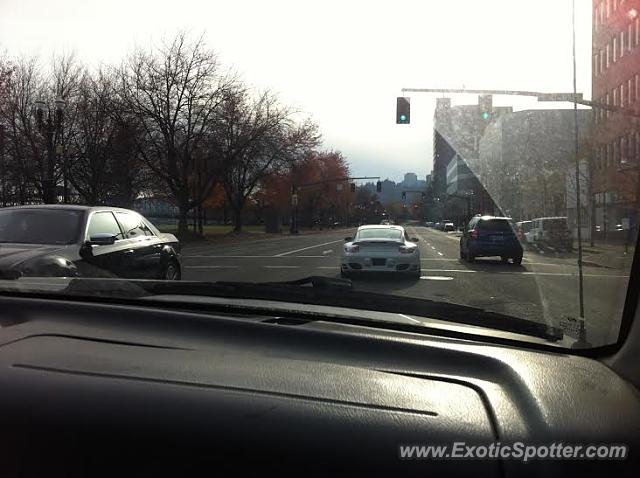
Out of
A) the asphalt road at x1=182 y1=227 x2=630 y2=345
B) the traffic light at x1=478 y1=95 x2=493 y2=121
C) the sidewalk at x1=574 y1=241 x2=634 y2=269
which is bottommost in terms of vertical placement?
the asphalt road at x1=182 y1=227 x2=630 y2=345

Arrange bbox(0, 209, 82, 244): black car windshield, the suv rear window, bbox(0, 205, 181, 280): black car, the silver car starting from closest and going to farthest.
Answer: bbox(0, 205, 181, 280): black car → bbox(0, 209, 82, 244): black car windshield → the silver car → the suv rear window

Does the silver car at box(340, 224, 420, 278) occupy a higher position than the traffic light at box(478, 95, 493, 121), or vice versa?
the traffic light at box(478, 95, 493, 121)

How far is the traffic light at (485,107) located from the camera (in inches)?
500

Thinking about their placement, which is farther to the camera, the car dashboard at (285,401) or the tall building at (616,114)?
the tall building at (616,114)

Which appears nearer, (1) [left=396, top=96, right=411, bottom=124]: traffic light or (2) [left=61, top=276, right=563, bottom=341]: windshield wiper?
(2) [left=61, top=276, right=563, bottom=341]: windshield wiper

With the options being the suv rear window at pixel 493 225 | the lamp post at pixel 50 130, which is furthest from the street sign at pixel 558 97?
the lamp post at pixel 50 130

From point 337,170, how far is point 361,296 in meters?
85.5

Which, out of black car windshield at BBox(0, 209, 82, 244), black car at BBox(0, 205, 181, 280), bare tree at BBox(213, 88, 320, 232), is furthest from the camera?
bare tree at BBox(213, 88, 320, 232)

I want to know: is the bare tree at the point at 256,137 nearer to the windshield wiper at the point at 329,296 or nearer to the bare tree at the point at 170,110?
the bare tree at the point at 170,110

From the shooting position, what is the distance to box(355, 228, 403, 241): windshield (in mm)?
11516

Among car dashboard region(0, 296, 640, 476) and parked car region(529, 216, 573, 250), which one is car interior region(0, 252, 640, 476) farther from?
parked car region(529, 216, 573, 250)

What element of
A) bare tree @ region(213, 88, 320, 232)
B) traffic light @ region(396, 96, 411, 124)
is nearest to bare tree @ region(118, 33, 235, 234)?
bare tree @ region(213, 88, 320, 232)

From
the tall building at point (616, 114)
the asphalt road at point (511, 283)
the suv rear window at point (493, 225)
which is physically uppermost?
the tall building at point (616, 114)

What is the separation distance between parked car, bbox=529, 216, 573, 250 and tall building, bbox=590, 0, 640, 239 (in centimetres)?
153
